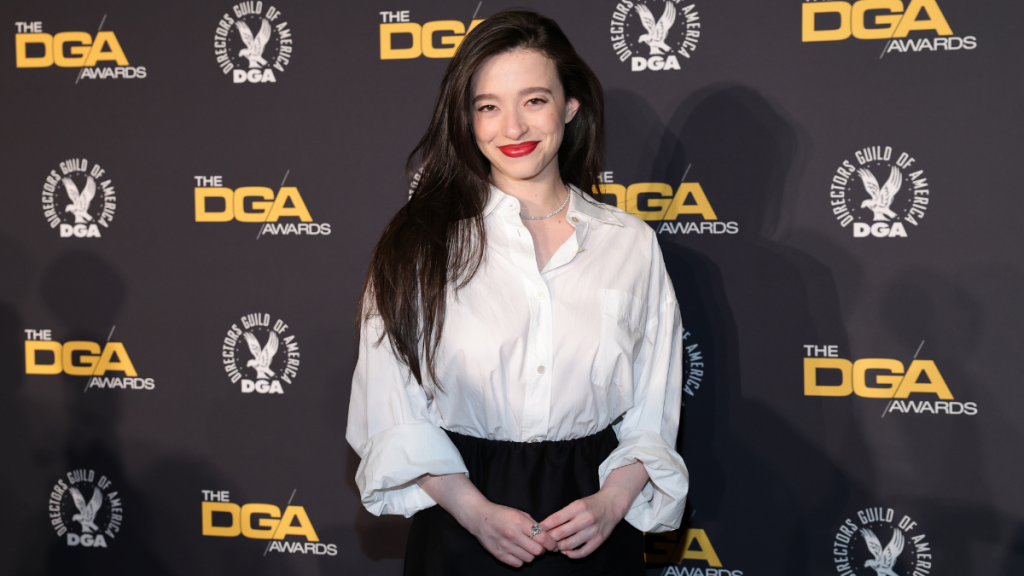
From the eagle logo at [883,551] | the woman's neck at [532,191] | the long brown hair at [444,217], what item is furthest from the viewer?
the eagle logo at [883,551]

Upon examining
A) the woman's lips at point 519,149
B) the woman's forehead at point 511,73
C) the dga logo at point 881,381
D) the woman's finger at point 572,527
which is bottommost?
the woman's finger at point 572,527

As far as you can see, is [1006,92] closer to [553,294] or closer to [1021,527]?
[1021,527]

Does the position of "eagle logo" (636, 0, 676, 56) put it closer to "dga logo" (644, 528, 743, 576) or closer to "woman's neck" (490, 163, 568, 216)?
"woman's neck" (490, 163, 568, 216)

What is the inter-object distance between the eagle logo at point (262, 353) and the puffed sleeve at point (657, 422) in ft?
4.20

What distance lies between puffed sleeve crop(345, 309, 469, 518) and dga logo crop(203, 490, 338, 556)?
3.66ft

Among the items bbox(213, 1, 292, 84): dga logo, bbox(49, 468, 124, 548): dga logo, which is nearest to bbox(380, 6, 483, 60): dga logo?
bbox(213, 1, 292, 84): dga logo

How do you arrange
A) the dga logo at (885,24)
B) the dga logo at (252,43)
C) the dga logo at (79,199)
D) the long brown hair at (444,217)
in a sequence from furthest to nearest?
the dga logo at (79,199)
the dga logo at (252,43)
the dga logo at (885,24)
the long brown hair at (444,217)

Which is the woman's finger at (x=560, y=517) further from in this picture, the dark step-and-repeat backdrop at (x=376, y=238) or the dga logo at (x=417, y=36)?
the dga logo at (x=417, y=36)

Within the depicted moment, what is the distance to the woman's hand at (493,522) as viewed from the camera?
4.33 feet

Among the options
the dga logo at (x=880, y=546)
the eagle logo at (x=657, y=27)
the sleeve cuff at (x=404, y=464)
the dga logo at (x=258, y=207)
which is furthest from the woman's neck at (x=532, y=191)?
the dga logo at (x=880, y=546)

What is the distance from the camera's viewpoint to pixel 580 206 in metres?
1.58

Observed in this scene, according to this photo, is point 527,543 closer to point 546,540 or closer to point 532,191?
point 546,540

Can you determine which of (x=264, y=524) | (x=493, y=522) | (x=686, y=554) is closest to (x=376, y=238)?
(x=264, y=524)

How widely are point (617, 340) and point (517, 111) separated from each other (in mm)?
478
